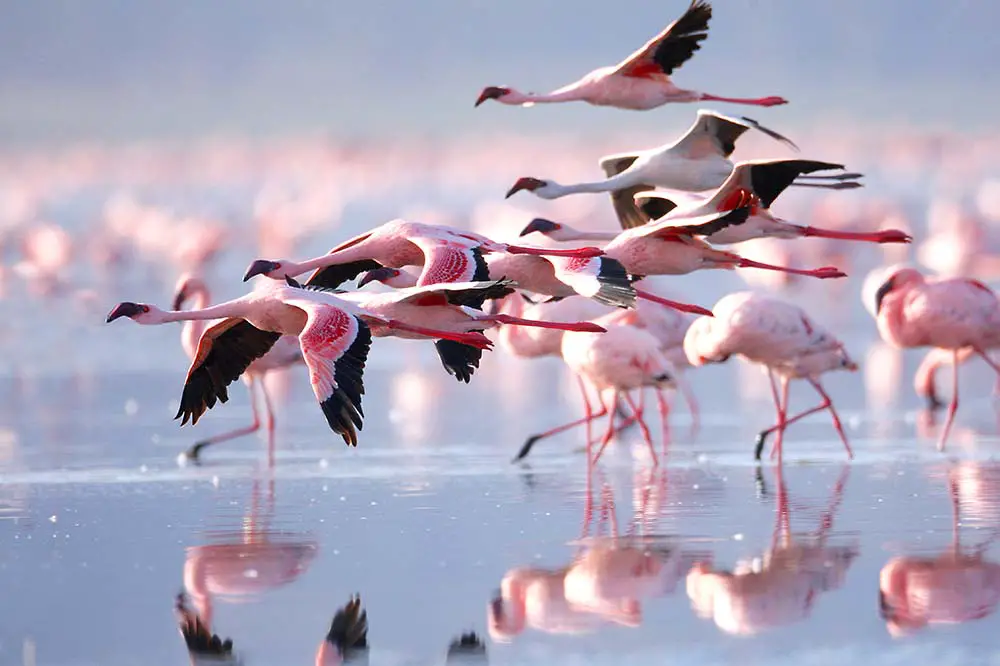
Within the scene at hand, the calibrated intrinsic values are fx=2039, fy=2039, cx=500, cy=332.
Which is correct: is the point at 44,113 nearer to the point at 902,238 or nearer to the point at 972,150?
the point at 972,150

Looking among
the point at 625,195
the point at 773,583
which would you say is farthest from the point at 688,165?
the point at 773,583

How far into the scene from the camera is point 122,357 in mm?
18844

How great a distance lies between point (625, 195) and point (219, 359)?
8.34 feet

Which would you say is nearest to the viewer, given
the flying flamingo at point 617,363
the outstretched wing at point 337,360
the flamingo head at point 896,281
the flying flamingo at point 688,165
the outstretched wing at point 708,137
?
the outstretched wing at point 337,360

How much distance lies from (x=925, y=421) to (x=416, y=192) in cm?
2786

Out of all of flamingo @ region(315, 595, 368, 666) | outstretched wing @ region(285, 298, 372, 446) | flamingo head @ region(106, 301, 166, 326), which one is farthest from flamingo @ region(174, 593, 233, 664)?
flamingo head @ region(106, 301, 166, 326)

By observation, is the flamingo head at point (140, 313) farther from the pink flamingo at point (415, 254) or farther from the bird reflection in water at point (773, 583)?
the bird reflection in water at point (773, 583)

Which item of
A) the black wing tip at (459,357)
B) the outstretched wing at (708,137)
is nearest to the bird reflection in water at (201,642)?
the black wing tip at (459,357)

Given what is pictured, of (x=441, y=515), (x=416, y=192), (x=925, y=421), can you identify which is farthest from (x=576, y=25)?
(x=441, y=515)

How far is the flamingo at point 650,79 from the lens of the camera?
9.63 metres

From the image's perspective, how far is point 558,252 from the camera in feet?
28.5

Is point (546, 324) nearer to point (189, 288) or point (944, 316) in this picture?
→ point (944, 316)

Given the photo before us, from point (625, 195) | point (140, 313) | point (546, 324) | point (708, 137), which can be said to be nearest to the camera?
point (140, 313)

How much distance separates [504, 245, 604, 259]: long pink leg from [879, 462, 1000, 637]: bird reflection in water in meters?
1.88
